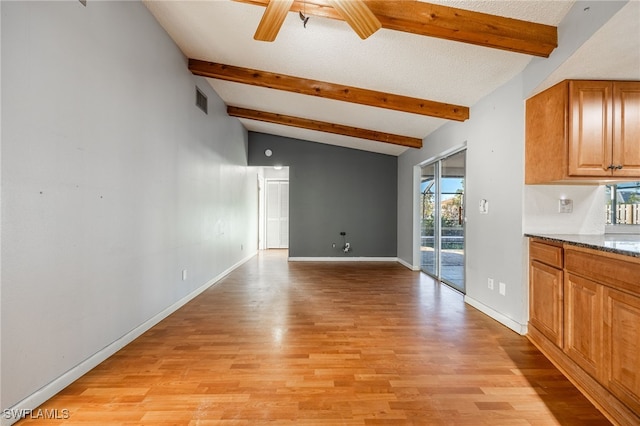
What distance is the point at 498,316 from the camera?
3.19m

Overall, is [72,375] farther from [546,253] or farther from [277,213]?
[277,213]

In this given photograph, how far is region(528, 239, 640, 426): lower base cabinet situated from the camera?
5.36 ft

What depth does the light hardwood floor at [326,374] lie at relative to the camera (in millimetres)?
1745

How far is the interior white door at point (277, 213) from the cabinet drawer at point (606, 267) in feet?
25.0

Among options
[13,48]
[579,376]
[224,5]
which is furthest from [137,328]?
[579,376]

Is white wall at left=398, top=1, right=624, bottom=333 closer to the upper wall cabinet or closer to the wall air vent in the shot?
the upper wall cabinet

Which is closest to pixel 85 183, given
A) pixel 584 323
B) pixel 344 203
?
pixel 584 323

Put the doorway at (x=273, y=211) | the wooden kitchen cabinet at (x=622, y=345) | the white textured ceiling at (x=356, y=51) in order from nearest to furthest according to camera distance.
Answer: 1. the wooden kitchen cabinet at (x=622, y=345)
2. the white textured ceiling at (x=356, y=51)
3. the doorway at (x=273, y=211)

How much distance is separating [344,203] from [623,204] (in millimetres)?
4914

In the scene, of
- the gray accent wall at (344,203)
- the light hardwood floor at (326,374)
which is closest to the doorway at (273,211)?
the gray accent wall at (344,203)

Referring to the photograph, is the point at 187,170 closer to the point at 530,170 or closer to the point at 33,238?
the point at 33,238

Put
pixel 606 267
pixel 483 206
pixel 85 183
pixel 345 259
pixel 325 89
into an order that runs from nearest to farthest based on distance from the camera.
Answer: pixel 606 267
pixel 85 183
pixel 483 206
pixel 325 89
pixel 345 259

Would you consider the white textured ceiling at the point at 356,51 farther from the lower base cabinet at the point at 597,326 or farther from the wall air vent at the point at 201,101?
the lower base cabinet at the point at 597,326

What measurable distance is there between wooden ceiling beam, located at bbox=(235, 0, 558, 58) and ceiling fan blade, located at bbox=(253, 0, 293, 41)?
0.22m
